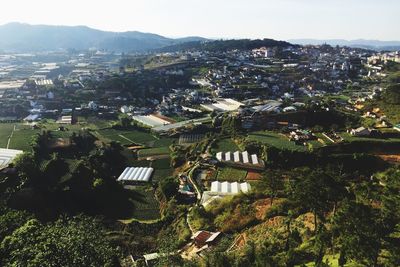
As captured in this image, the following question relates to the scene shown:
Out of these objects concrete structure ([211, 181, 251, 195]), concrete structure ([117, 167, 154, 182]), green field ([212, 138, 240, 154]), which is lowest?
concrete structure ([117, 167, 154, 182])

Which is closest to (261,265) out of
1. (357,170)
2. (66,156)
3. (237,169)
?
(237,169)

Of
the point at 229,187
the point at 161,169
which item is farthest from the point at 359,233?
the point at 161,169

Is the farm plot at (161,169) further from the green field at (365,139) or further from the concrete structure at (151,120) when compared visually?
the green field at (365,139)

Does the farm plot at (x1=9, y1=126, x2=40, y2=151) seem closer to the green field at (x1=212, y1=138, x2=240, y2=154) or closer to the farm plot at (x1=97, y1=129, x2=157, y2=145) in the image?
the farm plot at (x1=97, y1=129, x2=157, y2=145)

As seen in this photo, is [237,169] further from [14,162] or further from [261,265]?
[261,265]

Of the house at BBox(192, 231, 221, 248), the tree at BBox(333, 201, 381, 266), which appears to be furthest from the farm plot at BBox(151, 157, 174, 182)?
the tree at BBox(333, 201, 381, 266)

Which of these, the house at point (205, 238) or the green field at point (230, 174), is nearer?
the house at point (205, 238)

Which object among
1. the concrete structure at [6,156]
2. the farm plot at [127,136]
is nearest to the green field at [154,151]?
the farm plot at [127,136]
